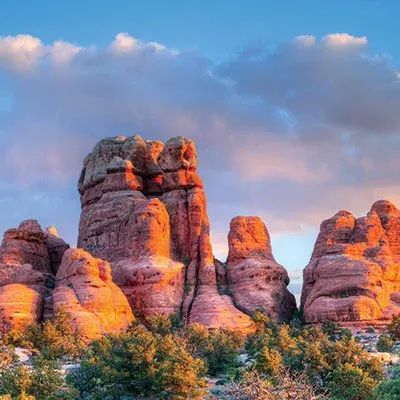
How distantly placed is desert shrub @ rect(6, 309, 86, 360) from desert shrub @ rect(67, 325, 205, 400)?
1008cm

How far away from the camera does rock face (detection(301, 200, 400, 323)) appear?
91562mm

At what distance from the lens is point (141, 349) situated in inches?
2336

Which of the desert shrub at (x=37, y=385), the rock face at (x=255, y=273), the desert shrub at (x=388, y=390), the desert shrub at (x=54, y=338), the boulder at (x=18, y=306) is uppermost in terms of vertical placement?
the rock face at (x=255, y=273)

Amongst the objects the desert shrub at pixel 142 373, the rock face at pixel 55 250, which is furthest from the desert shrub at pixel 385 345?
the rock face at pixel 55 250

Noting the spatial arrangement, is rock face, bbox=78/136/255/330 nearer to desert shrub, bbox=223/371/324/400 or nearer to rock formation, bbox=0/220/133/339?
rock formation, bbox=0/220/133/339

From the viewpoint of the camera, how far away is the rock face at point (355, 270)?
91562 millimetres

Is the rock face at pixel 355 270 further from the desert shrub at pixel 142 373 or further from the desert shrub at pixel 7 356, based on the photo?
the desert shrub at pixel 7 356

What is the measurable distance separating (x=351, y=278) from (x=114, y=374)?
43375 millimetres

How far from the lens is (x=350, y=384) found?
5450 cm

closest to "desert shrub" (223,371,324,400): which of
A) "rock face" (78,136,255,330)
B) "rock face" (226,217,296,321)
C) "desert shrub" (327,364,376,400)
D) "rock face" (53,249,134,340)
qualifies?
"desert shrub" (327,364,376,400)

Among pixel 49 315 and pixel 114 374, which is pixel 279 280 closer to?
pixel 49 315

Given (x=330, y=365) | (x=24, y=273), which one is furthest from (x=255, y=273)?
(x=330, y=365)

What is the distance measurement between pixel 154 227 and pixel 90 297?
1543 cm

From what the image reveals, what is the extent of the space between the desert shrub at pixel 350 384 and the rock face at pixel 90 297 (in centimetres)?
3138
